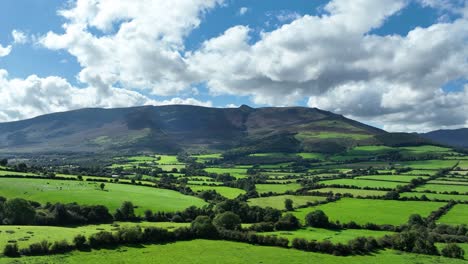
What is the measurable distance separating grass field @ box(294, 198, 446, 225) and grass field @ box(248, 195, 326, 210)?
684 cm

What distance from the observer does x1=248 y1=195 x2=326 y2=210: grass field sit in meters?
134

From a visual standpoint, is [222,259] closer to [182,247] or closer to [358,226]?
[182,247]

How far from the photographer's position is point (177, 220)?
367 ft

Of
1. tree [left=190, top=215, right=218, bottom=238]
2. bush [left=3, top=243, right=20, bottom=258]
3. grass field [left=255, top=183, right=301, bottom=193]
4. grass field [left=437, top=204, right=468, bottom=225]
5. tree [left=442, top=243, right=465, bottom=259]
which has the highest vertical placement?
grass field [left=255, top=183, right=301, bottom=193]

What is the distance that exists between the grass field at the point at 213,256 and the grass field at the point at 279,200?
4899cm

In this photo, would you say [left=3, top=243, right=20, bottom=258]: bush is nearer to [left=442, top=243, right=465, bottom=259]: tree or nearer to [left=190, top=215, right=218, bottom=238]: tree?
[left=190, top=215, right=218, bottom=238]: tree

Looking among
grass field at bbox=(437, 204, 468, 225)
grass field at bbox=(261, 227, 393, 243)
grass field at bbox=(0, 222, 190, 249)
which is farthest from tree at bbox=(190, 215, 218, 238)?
grass field at bbox=(437, 204, 468, 225)

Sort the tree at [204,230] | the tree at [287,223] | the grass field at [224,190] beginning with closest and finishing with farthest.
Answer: the tree at [204,230] → the tree at [287,223] → the grass field at [224,190]

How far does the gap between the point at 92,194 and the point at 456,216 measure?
110 m

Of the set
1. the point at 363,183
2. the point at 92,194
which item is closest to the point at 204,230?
the point at 92,194

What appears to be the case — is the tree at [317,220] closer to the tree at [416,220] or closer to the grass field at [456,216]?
the tree at [416,220]

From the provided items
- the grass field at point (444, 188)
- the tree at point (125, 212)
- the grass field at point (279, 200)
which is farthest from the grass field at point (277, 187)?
the tree at point (125, 212)

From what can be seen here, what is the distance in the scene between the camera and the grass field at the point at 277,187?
545 ft

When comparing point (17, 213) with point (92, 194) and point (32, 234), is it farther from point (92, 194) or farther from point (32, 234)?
point (92, 194)
